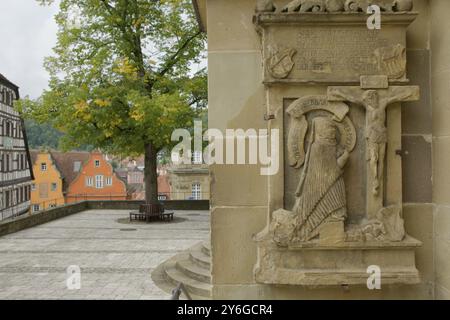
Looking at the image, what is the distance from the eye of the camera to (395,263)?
425 cm

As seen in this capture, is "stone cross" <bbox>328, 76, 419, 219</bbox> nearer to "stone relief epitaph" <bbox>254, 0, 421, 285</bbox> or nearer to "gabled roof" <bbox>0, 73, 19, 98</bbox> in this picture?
"stone relief epitaph" <bbox>254, 0, 421, 285</bbox>

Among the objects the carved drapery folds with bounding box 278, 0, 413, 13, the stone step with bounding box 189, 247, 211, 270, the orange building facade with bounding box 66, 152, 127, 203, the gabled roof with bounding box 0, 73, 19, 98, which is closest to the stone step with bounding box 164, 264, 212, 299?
the stone step with bounding box 189, 247, 211, 270

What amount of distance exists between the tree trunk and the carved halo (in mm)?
15779

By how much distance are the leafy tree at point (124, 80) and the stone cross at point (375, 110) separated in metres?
12.7

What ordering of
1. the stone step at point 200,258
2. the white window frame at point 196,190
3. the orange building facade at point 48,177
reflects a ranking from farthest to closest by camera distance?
the orange building facade at point 48,177, the white window frame at point 196,190, the stone step at point 200,258

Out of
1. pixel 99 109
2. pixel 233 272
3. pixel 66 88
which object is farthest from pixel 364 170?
pixel 66 88

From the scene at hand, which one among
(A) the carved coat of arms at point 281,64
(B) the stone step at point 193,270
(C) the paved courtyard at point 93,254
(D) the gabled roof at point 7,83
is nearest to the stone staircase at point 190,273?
(B) the stone step at point 193,270

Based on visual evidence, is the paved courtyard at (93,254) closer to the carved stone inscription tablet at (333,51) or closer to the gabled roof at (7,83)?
the carved stone inscription tablet at (333,51)

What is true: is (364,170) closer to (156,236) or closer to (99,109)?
(156,236)

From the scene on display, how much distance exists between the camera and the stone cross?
4.22 meters

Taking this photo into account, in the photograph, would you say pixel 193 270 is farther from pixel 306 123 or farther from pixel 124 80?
pixel 124 80

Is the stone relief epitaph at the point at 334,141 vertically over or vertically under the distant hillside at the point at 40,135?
under

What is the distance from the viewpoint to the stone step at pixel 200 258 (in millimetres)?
9111

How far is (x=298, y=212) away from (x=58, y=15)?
18556mm
